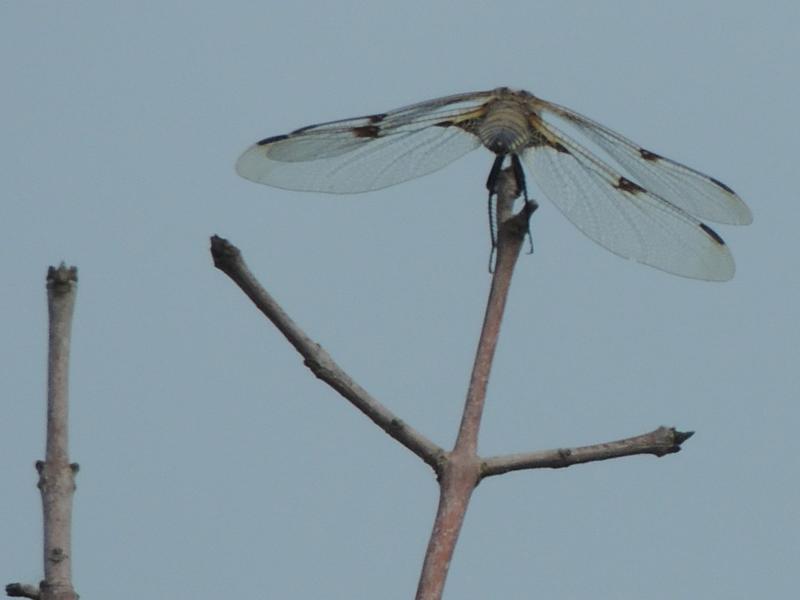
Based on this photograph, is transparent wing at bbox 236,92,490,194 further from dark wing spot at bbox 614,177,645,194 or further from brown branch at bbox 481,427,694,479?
brown branch at bbox 481,427,694,479

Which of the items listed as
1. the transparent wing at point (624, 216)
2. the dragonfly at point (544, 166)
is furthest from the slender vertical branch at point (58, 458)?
the transparent wing at point (624, 216)

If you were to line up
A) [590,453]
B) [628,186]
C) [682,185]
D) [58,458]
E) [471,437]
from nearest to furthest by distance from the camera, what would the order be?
1. [58,458]
2. [471,437]
3. [590,453]
4. [628,186]
5. [682,185]

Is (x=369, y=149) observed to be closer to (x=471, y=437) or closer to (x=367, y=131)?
(x=367, y=131)

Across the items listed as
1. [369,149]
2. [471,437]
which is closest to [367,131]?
[369,149]

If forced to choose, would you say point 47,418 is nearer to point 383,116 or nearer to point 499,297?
point 499,297

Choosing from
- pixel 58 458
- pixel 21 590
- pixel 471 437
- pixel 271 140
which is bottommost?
pixel 21 590

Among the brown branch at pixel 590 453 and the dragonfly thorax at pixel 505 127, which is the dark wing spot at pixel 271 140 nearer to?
the dragonfly thorax at pixel 505 127

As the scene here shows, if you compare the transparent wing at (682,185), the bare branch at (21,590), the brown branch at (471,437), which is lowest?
the bare branch at (21,590)
